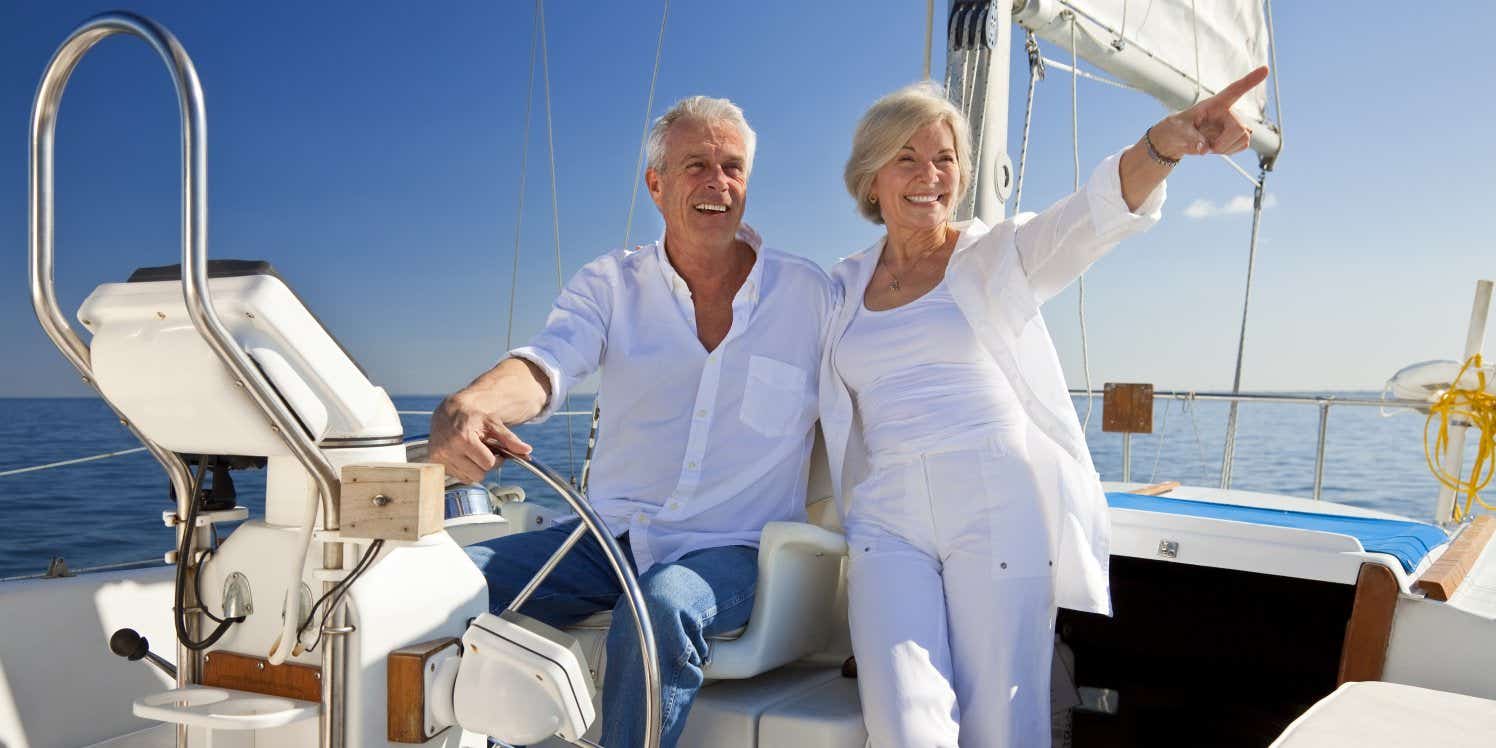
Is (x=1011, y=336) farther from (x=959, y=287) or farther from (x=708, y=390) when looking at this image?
(x=708, y=390)

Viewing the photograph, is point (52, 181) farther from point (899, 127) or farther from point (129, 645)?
point (899, 127)

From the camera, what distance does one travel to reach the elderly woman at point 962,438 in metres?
1.66

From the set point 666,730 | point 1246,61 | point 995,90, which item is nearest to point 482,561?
point 666,730

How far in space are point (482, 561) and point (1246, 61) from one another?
429 cm

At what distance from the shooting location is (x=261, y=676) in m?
1.25

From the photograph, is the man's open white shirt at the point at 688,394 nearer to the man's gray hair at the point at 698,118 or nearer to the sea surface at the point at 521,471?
the man's gray hair at the point at 698,118

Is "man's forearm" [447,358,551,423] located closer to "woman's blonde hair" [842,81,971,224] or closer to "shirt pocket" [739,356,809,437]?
"shirt pocket" [739,356,809,437]

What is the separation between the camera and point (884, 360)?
1898mm

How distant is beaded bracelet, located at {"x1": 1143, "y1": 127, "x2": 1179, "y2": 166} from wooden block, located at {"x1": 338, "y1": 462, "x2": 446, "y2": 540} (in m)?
1.14

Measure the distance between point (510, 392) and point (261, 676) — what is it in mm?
542

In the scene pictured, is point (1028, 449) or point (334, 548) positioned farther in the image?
point (1028, 449)

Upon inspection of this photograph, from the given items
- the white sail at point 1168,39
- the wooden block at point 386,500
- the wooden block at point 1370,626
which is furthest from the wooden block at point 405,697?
the white sail at point 1168,39

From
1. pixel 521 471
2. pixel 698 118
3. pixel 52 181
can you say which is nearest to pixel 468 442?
pixel 52 181

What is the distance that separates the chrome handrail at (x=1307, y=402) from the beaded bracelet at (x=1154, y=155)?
2.45 metres
